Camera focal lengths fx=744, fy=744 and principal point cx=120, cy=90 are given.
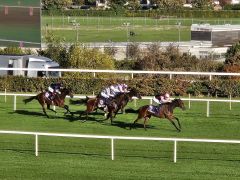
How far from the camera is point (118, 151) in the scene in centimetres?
1080

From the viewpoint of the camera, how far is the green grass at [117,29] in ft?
153

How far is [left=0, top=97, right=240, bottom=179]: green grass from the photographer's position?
9.44 m

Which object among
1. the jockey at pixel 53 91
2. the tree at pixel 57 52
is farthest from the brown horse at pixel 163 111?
the tree at pixel 57 52

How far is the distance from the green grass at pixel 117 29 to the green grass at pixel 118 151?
26.8 m

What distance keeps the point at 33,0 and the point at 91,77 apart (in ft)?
17.2

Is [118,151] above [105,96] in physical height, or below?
below

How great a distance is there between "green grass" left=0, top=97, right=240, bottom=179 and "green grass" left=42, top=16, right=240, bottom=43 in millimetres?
26847

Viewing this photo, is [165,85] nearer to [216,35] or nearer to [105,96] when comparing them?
[105,96]

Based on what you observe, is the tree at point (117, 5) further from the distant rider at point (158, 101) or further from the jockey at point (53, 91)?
the distant rider at point (158, 101)

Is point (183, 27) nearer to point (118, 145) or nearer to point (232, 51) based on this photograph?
point (232, 51)

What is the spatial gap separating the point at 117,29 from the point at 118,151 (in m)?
43.9

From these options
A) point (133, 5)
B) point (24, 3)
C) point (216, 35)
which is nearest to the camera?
point (24, 3)

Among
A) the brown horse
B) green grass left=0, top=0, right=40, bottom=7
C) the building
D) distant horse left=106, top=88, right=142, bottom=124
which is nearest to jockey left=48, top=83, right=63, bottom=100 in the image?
distant horse left=106, top=88, right=142, bottom=124

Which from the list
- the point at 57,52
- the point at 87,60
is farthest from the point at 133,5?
the point at 87,60
